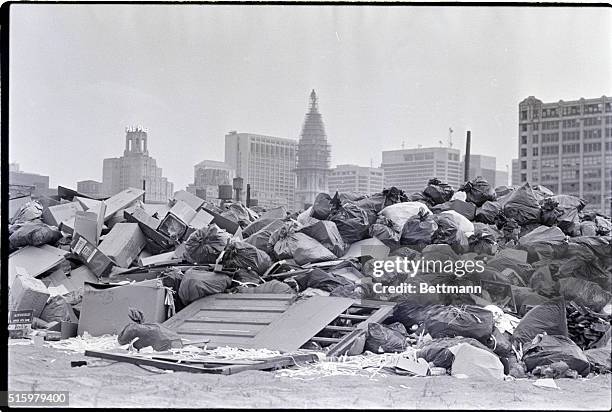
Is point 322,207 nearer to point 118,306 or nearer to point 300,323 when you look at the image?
point 300,323

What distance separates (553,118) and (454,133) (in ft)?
1.85

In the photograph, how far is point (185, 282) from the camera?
530 centimetres

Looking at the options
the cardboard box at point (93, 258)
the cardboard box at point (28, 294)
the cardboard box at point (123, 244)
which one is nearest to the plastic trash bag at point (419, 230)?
the cardboard box at point (123, 244)

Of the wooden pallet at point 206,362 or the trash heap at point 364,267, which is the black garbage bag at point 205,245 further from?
the wooden pallet at point 206,362

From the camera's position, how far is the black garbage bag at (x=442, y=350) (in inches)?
183

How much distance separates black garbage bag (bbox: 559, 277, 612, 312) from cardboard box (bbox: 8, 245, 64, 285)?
121 inches

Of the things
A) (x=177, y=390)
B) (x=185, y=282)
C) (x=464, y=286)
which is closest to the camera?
(x=177, y=390)

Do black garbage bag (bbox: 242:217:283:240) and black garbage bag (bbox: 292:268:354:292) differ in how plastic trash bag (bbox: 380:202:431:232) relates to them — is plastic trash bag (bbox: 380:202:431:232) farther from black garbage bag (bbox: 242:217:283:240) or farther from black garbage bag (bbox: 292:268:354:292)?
black garbage bag (bbox: 242:217:283:240)

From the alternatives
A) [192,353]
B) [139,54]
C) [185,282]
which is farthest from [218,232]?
[139,54]

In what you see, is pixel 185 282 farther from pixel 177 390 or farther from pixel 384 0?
pixel 384 0

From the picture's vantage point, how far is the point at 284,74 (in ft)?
15.6

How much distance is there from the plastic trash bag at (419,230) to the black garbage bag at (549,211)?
29.6 inches

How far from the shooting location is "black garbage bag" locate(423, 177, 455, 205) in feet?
17.3

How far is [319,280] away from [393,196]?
71 centimetres
